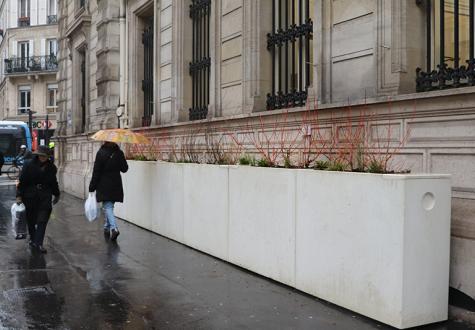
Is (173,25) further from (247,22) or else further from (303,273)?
(303,273)

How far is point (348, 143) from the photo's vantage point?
6531mm

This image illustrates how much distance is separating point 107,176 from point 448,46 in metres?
5.86

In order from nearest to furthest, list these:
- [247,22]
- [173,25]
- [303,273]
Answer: [303,273], [247,22], [173,25]

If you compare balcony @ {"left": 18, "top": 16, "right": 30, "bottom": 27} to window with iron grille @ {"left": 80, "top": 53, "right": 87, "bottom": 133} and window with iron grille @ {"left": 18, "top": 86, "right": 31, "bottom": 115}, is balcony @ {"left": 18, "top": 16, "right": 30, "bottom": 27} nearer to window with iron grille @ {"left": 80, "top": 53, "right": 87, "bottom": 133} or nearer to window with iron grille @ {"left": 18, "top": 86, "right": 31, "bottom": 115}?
window with iron grille @ {"left": 18, "top": 86, "right": 31, "bottom": 115}

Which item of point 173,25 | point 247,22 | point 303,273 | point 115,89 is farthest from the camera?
point 115,89

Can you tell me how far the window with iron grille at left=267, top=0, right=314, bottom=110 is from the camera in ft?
28.5

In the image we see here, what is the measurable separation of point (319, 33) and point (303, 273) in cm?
347

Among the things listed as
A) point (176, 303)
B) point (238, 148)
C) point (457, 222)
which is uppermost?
point (238, 148)

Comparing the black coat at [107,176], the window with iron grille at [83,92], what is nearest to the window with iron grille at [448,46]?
the black coat at [107,176]

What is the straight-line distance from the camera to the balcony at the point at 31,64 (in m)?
50.3

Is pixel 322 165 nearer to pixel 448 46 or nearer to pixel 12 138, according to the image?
pixel 448 46

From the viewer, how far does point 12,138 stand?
31.8m

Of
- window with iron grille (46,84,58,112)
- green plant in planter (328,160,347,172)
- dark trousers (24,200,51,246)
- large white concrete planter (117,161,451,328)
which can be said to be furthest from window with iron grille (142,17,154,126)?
window with iron grille (46,84,58,112)

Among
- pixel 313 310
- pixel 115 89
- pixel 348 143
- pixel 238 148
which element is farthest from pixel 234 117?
pixel 115 89
